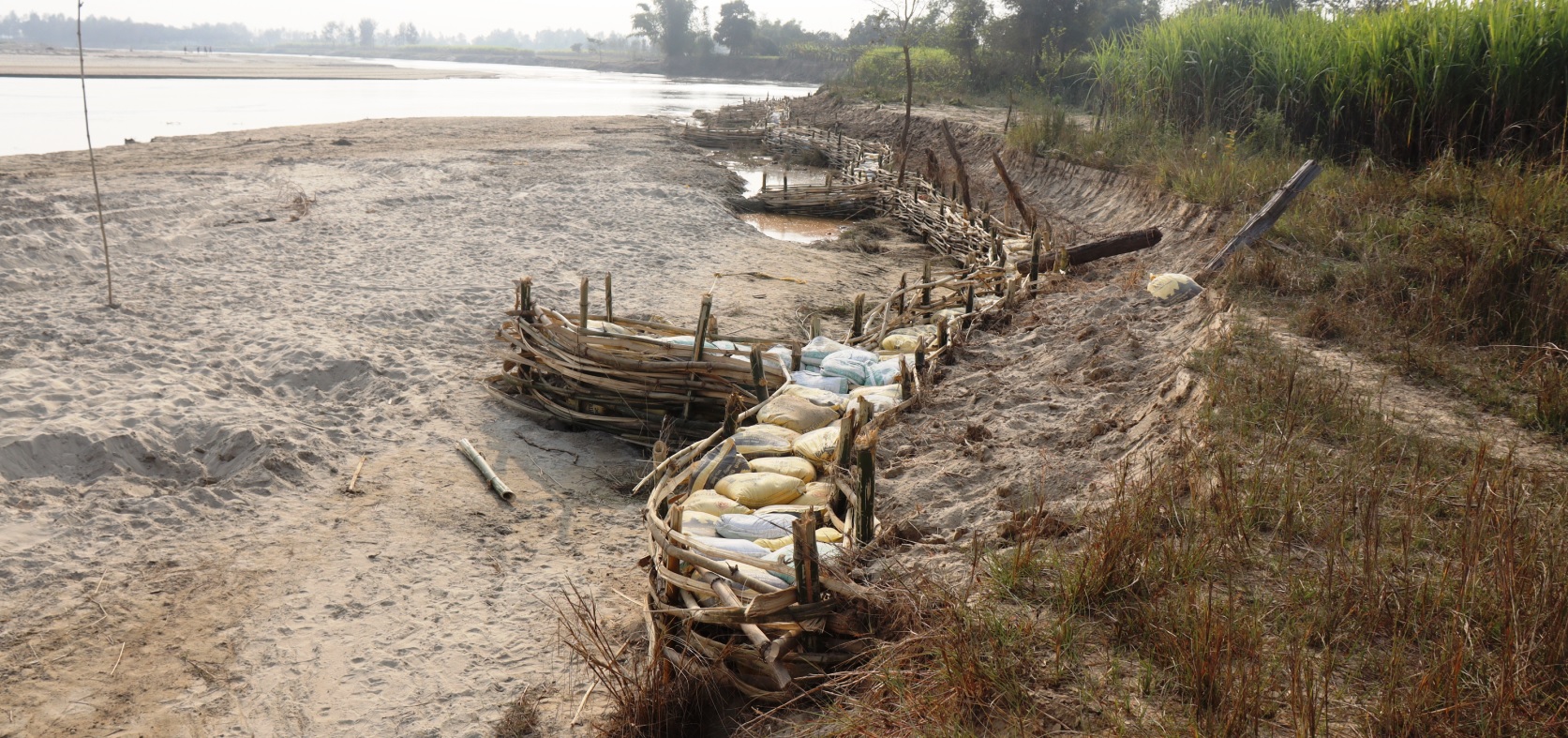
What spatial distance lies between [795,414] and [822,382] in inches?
27.5

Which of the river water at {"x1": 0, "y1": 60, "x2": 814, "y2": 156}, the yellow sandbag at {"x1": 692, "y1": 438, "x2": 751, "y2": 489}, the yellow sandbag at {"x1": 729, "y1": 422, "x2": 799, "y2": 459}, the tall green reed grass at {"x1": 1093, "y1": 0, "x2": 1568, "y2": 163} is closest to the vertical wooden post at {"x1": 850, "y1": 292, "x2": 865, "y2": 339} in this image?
the yellow sandbag at {"x1": 729, "y1": 422, "x2": 799, "y2": 459}

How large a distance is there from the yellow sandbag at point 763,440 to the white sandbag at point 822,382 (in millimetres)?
802

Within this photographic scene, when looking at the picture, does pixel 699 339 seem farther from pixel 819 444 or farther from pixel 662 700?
pixel 662 700

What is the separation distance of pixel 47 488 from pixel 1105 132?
38.5 ft

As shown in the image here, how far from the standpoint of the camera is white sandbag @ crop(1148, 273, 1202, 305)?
5707mm

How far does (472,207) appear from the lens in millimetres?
12469

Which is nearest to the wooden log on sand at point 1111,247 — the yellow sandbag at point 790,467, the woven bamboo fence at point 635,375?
the woven bamboo fence at point 635,375

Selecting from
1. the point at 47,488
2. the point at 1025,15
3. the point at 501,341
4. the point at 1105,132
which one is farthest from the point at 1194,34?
the point at 1025,15

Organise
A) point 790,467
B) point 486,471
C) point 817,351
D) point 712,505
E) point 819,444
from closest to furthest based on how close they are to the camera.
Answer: point 712,505, point 790,467, point 819,444, point 486,471, point 817,351

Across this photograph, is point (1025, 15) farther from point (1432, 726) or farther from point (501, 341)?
point (1432, 726)

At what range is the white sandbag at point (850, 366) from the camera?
5.82 metres

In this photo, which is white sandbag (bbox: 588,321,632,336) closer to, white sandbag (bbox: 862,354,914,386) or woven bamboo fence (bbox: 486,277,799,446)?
woven bamboo fence (bbox: 486,277,799,446)

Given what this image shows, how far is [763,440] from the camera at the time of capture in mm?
4734

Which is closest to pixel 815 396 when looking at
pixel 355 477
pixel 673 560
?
pixel 673 560
